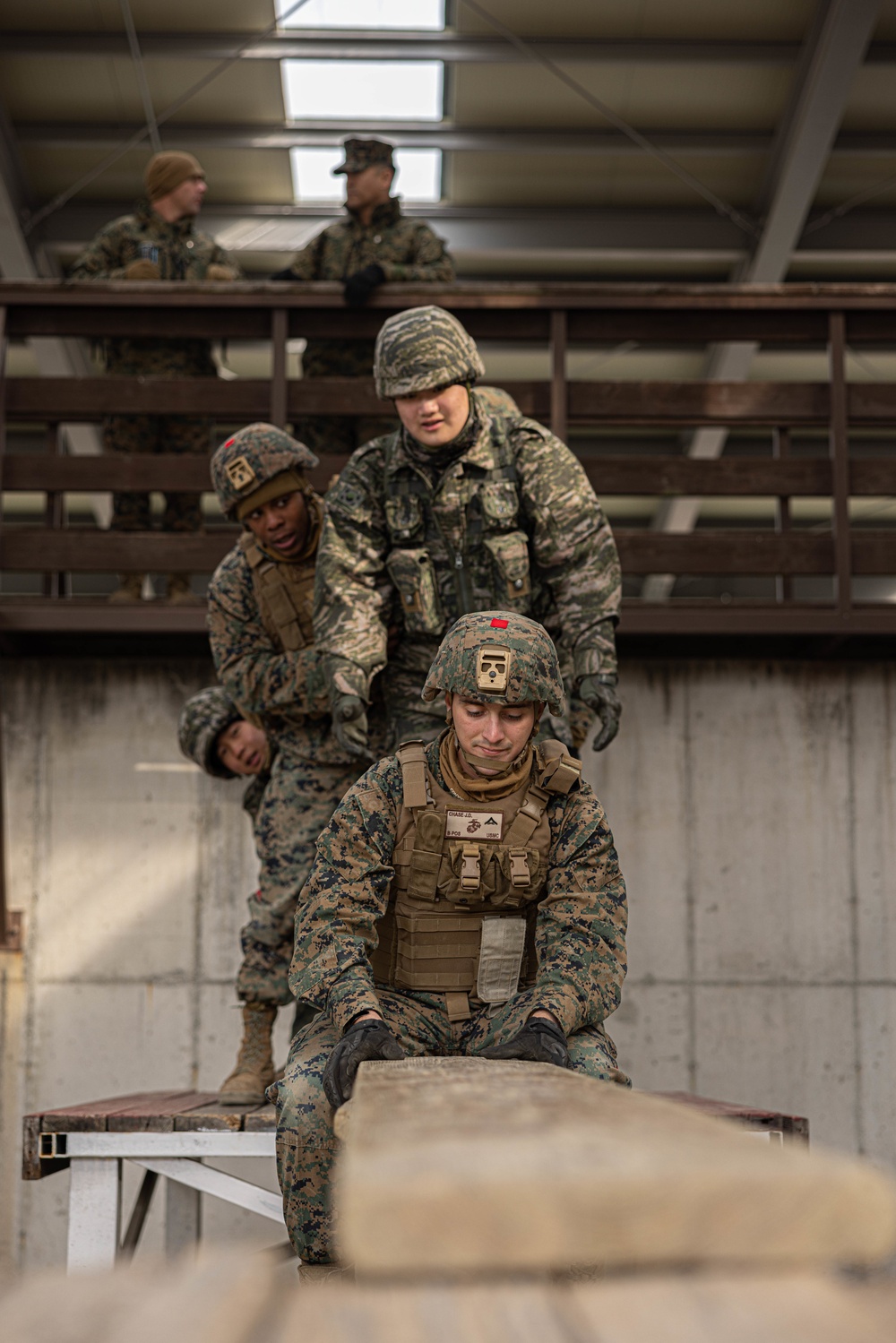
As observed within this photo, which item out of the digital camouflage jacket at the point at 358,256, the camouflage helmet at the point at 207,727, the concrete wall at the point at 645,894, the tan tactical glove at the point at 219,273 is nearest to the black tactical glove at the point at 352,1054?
the camouflage helmet at the point at 207,727

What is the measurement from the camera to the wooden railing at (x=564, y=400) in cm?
615

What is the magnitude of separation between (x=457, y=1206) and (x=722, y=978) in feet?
16.3

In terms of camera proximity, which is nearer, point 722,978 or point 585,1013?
point 585,1013

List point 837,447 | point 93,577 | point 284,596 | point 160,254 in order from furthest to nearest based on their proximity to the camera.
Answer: point 93,577 < point 160,254 < point 837,447 < point 284,596

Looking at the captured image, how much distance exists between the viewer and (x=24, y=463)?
6285mm

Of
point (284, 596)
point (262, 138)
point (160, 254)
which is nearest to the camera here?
point (284, 596)

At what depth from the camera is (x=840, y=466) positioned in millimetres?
6148

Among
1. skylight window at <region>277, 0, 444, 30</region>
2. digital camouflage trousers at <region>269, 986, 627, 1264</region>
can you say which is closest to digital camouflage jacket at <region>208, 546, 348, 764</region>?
digital camouflage trousers at <region>269, 986, 627, 1264</region>

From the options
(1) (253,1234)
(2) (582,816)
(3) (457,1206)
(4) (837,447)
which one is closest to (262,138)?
(4) (837,447)

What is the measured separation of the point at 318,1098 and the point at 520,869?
678mm

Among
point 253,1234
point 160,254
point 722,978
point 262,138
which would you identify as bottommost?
point 253,1234

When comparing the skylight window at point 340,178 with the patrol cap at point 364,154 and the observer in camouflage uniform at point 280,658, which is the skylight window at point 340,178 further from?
the observer in camouflage uniform at point 280,658

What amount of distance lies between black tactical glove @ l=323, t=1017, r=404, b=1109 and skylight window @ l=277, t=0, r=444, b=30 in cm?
771

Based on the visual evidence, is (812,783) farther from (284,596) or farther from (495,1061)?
(495,1061)
